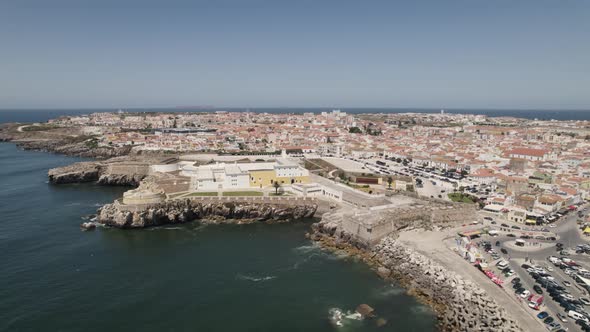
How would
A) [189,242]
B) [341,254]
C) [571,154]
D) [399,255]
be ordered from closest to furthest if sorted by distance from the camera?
1. [399,255]
2. [341,254]
3. [189,242]
4. [571,154]

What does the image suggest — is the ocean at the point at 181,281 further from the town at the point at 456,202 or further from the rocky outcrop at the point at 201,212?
the town at the point at 456,202

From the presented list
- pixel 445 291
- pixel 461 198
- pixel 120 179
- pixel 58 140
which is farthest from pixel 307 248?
pixel 58 140

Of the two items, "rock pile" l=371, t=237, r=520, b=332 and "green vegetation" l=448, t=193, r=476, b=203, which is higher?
"green vegetation" l=448, t=193, r=476, b=203

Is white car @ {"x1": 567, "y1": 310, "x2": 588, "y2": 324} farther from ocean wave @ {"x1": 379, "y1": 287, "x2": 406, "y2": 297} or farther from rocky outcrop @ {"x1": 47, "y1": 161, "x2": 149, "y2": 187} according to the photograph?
rocky outcrop @ {"x1": 47, "y1": 161, "x2": 149, "y2": 187}

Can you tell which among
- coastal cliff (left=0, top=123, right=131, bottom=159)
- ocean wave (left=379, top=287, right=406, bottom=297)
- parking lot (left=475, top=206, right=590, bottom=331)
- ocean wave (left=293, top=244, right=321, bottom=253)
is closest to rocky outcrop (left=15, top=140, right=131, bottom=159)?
coastal cliff (left=0, top=123, right=131, bottom=159)

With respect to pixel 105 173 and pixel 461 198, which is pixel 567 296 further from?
pixel 105 173

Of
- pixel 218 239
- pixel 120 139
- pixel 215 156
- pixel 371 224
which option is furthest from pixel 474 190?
pixel 120 139

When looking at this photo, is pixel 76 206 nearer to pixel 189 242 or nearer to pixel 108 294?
pixel 189 242
